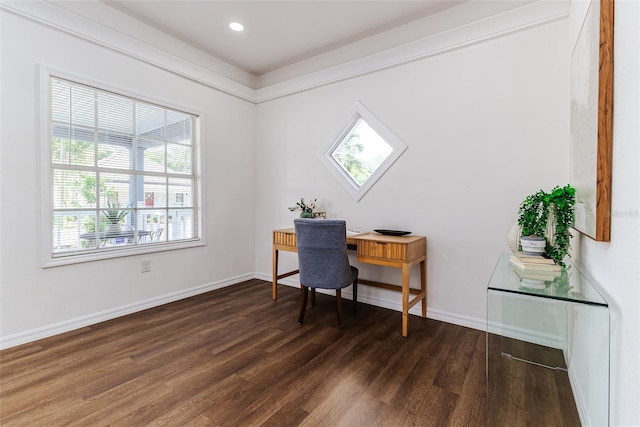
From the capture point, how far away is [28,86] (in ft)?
7.37

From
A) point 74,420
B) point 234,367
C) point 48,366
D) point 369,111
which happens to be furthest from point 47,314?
point 369,111

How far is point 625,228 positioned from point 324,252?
1.86 metres

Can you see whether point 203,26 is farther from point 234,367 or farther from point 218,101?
point 234,367

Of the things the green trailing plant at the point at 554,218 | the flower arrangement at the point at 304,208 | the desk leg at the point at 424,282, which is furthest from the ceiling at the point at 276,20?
the desk leg at the point at 424,282

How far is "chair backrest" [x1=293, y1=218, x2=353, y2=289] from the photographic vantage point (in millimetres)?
2451

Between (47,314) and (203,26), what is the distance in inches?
121

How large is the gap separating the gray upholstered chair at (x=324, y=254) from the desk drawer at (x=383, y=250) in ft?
0.73

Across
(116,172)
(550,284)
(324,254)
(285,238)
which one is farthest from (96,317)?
(550,284)

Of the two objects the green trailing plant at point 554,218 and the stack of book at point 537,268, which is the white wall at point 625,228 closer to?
the stack of book at point 537,268

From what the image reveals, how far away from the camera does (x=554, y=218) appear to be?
177 cm

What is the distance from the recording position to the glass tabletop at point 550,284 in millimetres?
1192

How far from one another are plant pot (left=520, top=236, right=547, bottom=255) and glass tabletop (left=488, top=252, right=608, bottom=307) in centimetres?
15

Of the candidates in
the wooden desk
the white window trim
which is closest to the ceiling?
the white window trim

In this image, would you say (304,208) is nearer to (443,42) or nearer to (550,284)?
(443,42)
